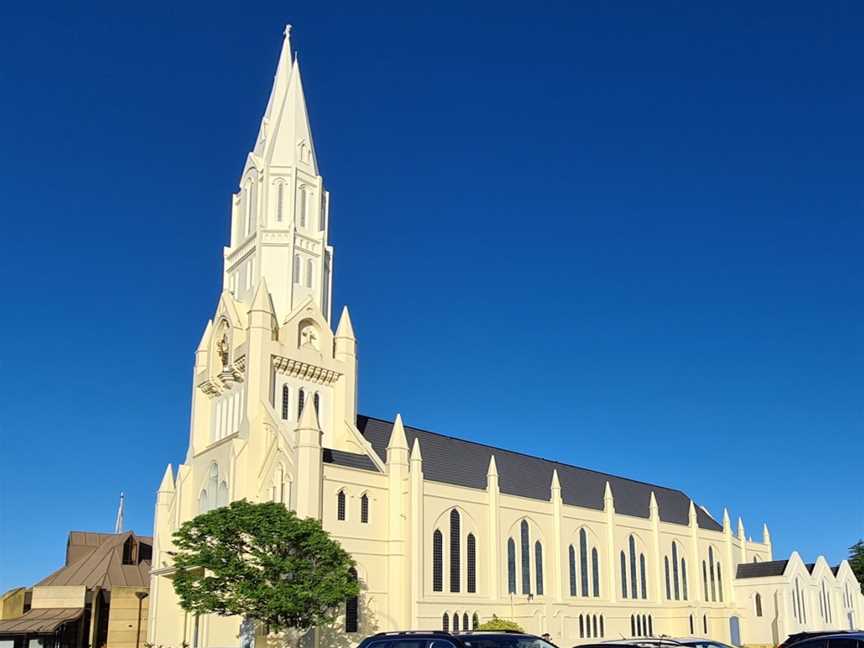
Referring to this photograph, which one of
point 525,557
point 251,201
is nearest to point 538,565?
point 525,557

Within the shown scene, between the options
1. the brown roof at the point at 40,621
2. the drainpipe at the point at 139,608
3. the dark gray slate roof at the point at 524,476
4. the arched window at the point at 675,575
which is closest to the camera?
the brown roof at the point at 40,621

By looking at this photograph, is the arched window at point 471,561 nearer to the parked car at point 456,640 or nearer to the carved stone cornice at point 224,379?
the carved stone cornice at point 224,379

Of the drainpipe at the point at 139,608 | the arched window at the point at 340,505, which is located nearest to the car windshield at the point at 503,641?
the arched window at the point at 340,505

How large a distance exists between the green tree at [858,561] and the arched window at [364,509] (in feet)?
232

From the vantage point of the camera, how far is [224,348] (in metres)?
61.1

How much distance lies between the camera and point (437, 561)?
5700cm

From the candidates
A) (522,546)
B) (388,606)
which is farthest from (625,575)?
(388,606)

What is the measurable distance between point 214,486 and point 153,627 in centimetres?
988

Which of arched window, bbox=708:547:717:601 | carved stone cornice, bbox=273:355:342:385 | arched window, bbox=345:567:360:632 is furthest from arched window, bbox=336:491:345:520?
arched window, bbox=708:547:717:601

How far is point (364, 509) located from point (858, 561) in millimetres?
73167

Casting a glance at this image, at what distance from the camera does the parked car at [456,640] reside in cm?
1716

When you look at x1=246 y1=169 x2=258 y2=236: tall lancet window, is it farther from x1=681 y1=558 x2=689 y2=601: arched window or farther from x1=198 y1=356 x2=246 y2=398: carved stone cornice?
x1=681 y1=558 x2=689 y2=601: arched window

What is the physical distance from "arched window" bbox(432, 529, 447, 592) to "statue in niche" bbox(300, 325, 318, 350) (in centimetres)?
1491

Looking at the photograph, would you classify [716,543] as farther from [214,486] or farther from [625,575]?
[214,486]
